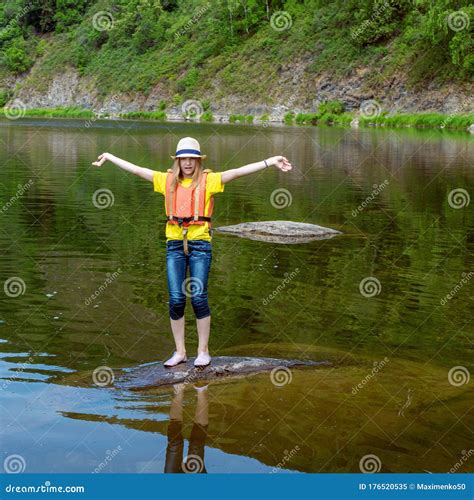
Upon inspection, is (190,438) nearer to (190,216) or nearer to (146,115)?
(190,216)

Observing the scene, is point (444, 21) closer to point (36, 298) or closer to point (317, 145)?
point (317, 145)

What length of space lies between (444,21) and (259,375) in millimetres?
71582

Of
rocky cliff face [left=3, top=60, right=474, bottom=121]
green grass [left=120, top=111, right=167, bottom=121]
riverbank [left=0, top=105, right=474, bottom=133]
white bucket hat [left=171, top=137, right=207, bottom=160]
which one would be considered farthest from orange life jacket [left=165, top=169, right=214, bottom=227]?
green grass [left=120, top=111, right=167, bottom=121]

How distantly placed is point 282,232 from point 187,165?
11132 millimetres

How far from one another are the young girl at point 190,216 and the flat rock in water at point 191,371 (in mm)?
136

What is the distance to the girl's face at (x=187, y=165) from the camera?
889 cm

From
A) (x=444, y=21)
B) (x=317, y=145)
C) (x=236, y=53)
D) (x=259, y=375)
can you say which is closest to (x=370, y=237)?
(x=259, y=375)

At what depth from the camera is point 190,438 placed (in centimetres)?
777

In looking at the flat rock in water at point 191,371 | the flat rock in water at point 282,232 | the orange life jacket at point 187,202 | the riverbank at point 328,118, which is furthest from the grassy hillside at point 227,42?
the orange life jacket at point 187,202

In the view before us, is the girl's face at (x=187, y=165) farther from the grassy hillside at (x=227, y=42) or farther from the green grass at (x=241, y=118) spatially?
the green grass at (x=241, y=118)

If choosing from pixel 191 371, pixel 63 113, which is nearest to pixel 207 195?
pixel 191 371

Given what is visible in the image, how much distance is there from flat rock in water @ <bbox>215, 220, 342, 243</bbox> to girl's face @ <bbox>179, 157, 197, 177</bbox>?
10666mm

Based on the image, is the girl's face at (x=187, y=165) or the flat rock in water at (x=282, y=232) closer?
the girl's face at (x=187, y=165)

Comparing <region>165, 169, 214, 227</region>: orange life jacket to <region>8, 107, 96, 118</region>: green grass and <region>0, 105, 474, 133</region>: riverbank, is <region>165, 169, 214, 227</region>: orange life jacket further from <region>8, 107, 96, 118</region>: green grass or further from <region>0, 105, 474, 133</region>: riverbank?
<region>8, 107, 96, 118</region>: green grass
